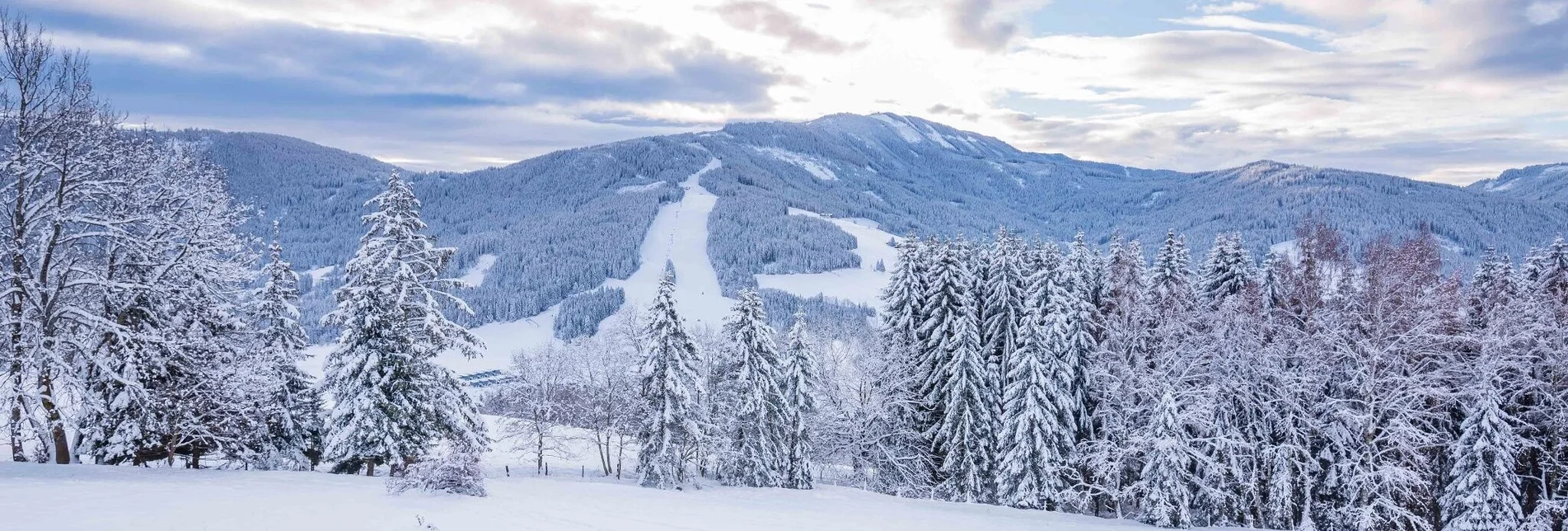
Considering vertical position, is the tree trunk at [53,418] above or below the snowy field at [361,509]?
above

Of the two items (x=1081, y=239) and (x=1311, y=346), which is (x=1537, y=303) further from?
(x=1081, y=239)

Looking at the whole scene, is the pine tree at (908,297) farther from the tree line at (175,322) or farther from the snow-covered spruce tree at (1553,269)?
the snow-covered spruce tree at (1553,269)

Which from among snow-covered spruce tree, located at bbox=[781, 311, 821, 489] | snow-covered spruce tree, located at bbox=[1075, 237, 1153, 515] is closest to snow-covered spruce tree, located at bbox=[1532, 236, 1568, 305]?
snow-covered spruce tree, located at bbox=[1075, 237, 1153, 515]

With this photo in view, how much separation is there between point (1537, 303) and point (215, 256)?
42581 millimetres

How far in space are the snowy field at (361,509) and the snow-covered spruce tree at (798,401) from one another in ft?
41.4

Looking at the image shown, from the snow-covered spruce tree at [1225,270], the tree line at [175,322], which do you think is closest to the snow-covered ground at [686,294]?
the snow-covered spruce tree at [1225,270]

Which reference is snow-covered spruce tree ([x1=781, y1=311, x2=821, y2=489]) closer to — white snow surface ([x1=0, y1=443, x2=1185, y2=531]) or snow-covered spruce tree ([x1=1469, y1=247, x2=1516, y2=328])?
white snow surface ([x1=0, y1=443, x2=1185, y2=531])

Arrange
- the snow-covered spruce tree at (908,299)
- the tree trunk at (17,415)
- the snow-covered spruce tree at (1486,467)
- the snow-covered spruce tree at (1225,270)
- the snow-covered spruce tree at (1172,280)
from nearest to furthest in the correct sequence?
the tree trunk at (17,415), the snow-covered spruce tree at (1486,467), the snow-covered spruce tree at (1172,280), the snow-covered spruce tree at (908,299), the snow-covered spruce tree at (1225,270)

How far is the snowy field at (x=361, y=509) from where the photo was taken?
47.2 ft

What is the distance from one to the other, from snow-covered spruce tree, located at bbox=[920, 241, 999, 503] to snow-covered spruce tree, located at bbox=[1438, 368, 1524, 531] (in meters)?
16.2

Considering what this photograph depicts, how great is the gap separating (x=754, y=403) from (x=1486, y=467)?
2788 cm

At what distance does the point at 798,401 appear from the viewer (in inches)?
1617

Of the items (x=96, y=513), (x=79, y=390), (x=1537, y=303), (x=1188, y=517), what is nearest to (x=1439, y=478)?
(x=1537, y=303)

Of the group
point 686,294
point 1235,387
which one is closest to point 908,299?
point 1235,387
